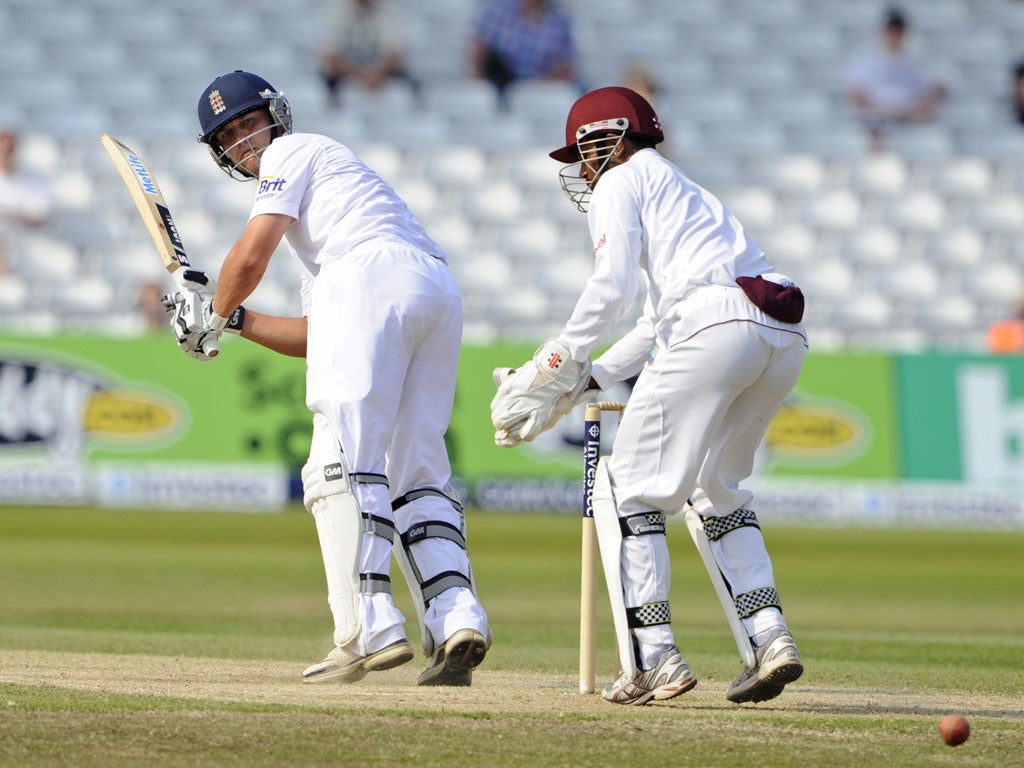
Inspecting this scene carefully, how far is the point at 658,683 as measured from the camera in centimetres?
487

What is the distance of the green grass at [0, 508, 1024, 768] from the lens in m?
4.03

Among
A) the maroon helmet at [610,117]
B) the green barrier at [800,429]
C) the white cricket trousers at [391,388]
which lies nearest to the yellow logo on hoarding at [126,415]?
the green barrier at [800,429]

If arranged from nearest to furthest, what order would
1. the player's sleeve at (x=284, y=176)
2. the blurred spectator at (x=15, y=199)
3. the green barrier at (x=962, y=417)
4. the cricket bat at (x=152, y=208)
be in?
the player's sleeve at (x=284, y=176) → the cricket bat at (x=152, y=208) → the green barrier at (x=962, y=417) → the blurred spectator at (x=15, y=199)

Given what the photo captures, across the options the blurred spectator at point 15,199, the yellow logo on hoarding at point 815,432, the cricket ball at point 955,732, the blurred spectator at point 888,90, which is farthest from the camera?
the blurred spectator at point 888,90

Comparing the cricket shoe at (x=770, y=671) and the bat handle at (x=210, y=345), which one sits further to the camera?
the bat handle at (x=210, y=345)

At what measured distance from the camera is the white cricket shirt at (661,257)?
191 inches

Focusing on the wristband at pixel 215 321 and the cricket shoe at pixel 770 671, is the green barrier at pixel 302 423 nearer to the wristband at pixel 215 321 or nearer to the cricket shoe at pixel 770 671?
the wristband at pixel 215 321

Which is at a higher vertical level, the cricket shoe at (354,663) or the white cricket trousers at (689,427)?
the white cricket trousers at (689,427)

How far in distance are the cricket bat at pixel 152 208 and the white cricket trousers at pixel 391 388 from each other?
655 millimetres

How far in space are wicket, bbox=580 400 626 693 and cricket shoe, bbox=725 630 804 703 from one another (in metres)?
0.45

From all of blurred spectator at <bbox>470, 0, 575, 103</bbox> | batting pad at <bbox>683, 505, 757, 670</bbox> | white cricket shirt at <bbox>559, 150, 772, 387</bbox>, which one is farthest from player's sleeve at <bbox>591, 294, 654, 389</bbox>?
blurred spectator at <bbox>470, 0, 575, 103</bbox>

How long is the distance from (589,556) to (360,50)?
12.8 m

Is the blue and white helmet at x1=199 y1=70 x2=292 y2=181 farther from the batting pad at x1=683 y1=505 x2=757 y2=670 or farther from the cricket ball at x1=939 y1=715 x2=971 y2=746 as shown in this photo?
the cricket ball at x1=939 y1=715 x2=971 y2=746

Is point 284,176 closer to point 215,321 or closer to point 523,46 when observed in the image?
point 215,321
